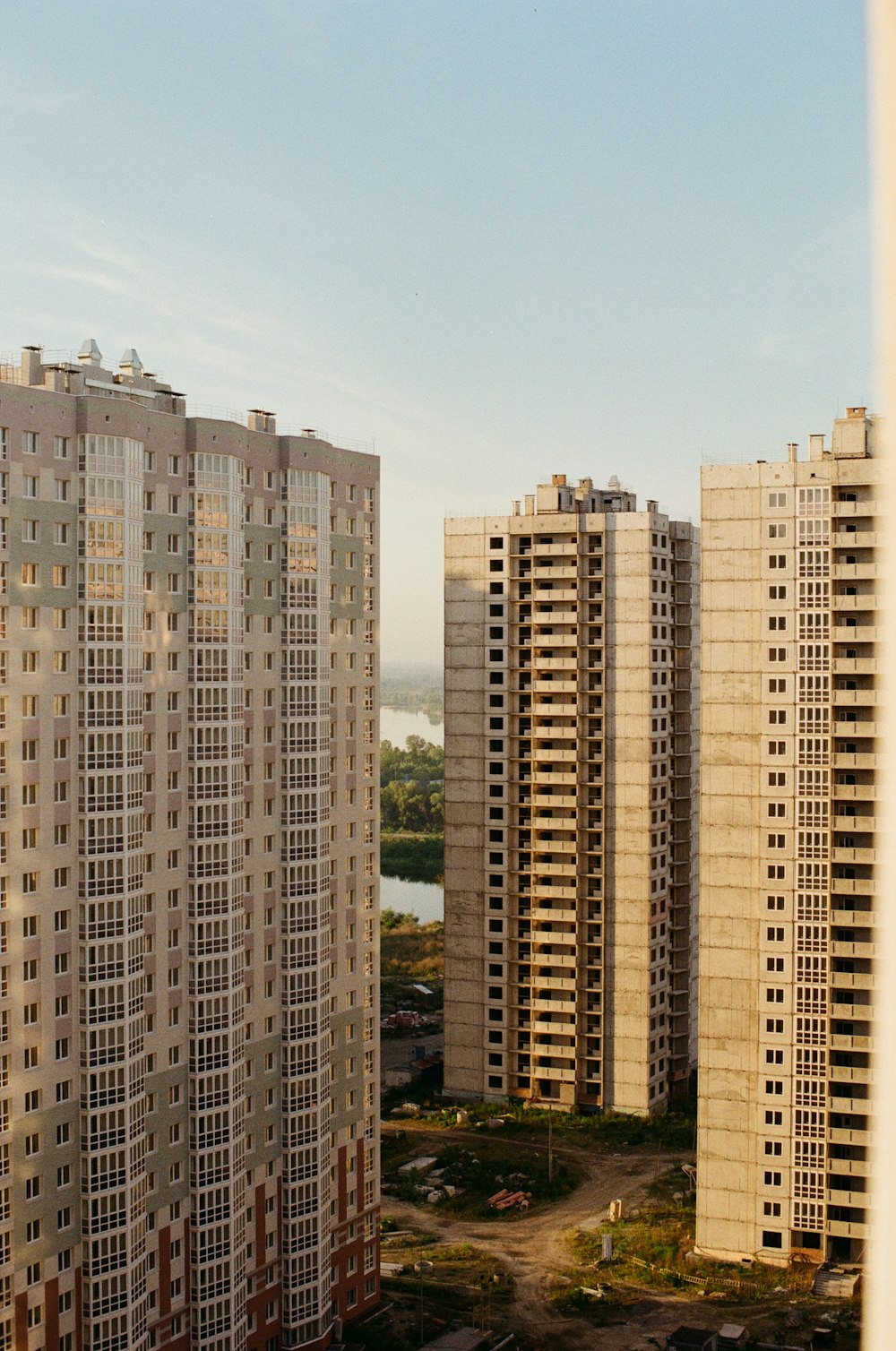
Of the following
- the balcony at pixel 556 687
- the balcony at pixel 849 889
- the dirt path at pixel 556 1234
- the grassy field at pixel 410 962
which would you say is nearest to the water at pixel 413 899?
the grassy field at pixel 410 962

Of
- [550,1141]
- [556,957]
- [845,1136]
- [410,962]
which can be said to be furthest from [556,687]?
[410,962]

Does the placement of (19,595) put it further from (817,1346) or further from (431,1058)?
(431,1058)

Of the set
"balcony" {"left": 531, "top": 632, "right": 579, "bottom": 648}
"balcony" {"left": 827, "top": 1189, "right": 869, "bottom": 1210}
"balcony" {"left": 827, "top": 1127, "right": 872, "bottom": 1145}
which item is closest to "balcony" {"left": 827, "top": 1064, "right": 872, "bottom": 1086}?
"balcony" {"left": 827, "top": 1127, "right": 872, "bottom": 1145}

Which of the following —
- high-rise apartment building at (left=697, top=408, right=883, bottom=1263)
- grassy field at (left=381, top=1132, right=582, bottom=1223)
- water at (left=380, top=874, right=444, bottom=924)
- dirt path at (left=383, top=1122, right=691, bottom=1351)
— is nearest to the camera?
dirt path at (left=383, top=1122, right=691, bottom=1351)

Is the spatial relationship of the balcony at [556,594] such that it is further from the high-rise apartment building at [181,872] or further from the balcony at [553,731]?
the high-rise apartment building at [181,872]

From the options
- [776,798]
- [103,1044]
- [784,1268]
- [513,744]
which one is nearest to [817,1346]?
[784,1268]

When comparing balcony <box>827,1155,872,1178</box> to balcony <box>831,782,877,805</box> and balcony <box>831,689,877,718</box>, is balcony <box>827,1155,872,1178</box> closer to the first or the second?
balcony <box>831,782,877,805</box>
